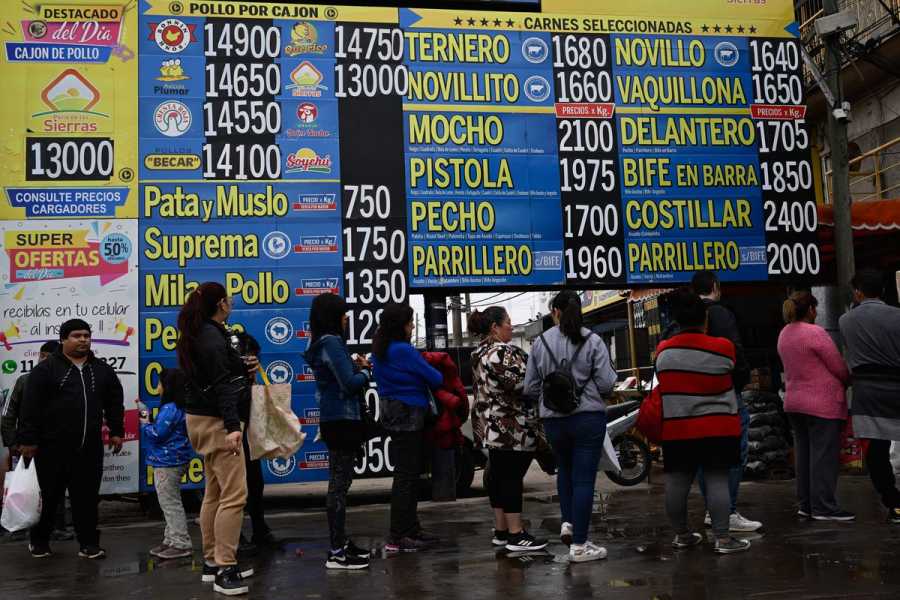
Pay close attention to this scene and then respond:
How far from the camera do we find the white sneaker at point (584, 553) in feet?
19.6

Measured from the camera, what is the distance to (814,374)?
7219 millimetres

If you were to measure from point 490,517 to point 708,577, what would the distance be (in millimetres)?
3415

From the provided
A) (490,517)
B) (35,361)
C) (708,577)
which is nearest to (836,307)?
(490,517)

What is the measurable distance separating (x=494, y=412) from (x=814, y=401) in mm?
2702

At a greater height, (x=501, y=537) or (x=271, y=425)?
(x=271, y=425)

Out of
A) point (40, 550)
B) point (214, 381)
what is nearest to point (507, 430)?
point (214, 381)

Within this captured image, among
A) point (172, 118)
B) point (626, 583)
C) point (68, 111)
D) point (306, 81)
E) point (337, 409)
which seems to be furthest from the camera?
point (306, 81)

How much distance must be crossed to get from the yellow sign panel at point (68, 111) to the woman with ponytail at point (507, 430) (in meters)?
4.72

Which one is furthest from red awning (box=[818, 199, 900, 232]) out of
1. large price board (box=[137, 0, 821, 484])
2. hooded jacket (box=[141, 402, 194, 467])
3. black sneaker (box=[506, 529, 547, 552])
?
hooded jacket (box=[141, 402, 194, 467])

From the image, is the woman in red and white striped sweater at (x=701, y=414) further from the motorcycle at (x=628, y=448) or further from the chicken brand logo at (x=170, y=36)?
the chicken brand logo at (x=170, y=36)

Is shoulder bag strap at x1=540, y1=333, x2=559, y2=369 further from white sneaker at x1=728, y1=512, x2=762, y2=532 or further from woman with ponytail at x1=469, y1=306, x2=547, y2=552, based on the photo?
white sneaker at x1=728, y1=512, x2=762, y2=532

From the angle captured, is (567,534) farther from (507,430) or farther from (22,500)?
(22,500)

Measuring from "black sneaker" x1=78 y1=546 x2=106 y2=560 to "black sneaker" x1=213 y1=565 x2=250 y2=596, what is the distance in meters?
2.05

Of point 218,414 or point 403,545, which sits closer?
point 218,414
